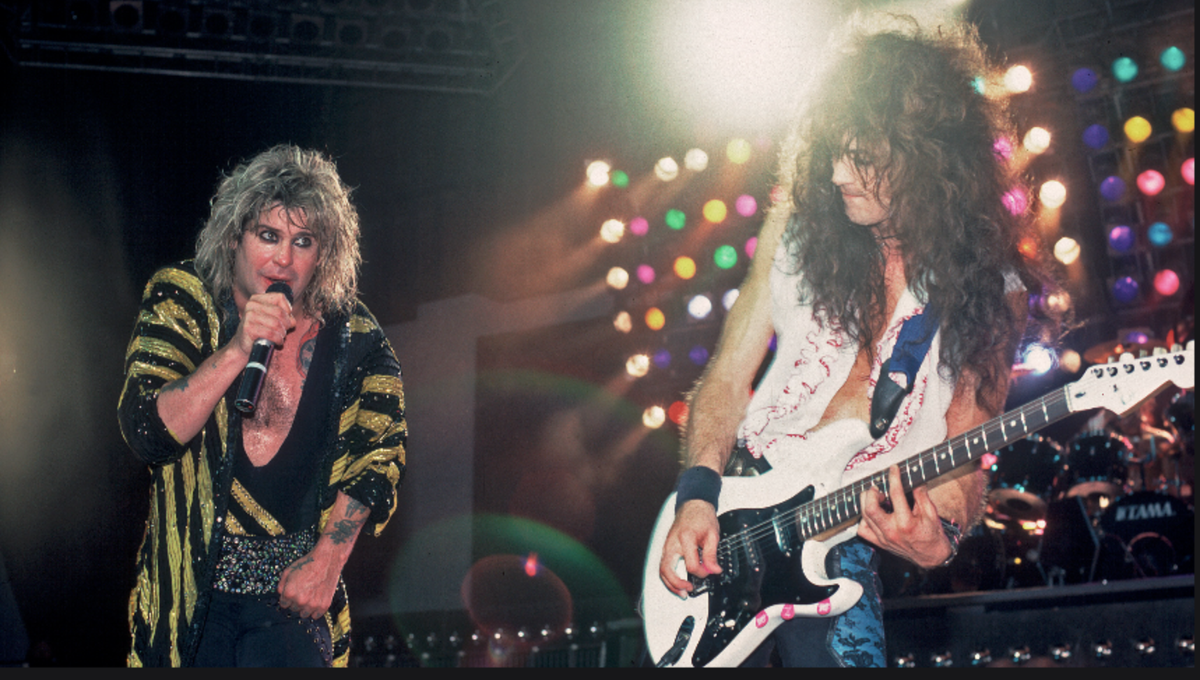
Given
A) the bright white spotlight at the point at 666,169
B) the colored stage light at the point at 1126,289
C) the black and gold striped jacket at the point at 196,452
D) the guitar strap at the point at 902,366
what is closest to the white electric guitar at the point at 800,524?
the guitar strap at the point at 902,366

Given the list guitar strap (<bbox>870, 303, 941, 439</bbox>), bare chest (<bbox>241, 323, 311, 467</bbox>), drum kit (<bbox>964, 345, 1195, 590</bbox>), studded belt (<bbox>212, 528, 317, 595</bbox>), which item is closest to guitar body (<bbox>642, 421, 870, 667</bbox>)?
guitar strap (<bbox>870, 303, 941, 439</bbox>)

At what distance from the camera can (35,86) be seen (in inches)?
162

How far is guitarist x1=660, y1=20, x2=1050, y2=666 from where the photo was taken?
212 centimetres

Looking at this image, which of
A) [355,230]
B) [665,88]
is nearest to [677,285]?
[665,88]

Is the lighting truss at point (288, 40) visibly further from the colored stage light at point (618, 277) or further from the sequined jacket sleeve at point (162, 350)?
the sequined jacket sleeve at point (162, 350)

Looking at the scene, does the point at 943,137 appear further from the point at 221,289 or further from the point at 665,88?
the point at 665,88

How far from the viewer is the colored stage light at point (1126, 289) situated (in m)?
4.51

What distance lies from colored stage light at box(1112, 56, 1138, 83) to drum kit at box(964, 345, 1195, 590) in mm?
1517

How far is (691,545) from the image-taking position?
2236 mm

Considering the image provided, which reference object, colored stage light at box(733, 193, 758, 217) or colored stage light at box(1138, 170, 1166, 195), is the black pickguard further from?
colored stage light at box(1138, 170, 1166, 195)

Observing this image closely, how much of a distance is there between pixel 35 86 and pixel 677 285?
333 cm

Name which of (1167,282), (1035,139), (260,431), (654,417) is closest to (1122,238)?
(1167,282)

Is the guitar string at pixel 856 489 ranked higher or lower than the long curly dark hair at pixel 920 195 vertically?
lower

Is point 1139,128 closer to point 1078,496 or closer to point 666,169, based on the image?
point 1078,496
